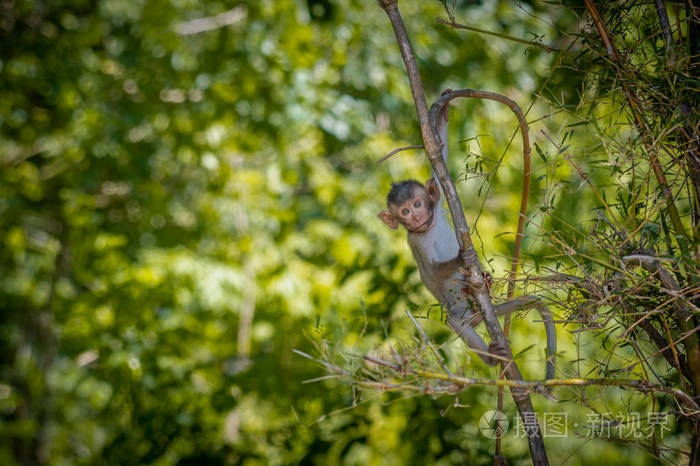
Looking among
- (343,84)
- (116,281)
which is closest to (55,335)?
(116,281)

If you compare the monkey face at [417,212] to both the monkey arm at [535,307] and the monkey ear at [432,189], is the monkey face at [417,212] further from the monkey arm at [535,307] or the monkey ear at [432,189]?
the monkey arm at [535,307]

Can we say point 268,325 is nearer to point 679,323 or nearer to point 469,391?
point 469,391

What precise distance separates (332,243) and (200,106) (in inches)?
45.7

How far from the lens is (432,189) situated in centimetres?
126

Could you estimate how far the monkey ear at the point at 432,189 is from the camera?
125 cm

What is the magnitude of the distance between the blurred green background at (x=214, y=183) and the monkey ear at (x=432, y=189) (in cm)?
138

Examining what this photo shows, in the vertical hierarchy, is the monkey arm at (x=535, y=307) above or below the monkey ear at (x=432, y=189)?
below

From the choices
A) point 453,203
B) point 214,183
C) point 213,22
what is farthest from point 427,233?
point 213,22

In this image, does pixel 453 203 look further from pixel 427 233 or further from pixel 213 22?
pixel 213 22

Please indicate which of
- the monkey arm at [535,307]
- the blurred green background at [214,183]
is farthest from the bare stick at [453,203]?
the blurred green background at [214,183]

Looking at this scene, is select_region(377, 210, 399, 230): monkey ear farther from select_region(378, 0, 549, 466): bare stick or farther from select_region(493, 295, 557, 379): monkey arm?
select_region(378, 0, 549, 466): bare stick

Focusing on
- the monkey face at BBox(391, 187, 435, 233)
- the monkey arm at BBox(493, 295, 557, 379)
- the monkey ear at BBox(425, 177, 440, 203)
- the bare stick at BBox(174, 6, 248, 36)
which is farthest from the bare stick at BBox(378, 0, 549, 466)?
the bare stick at BBox(174, 6, 248, 36)

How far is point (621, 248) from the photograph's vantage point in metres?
0.91

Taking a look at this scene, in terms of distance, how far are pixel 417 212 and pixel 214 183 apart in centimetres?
245
